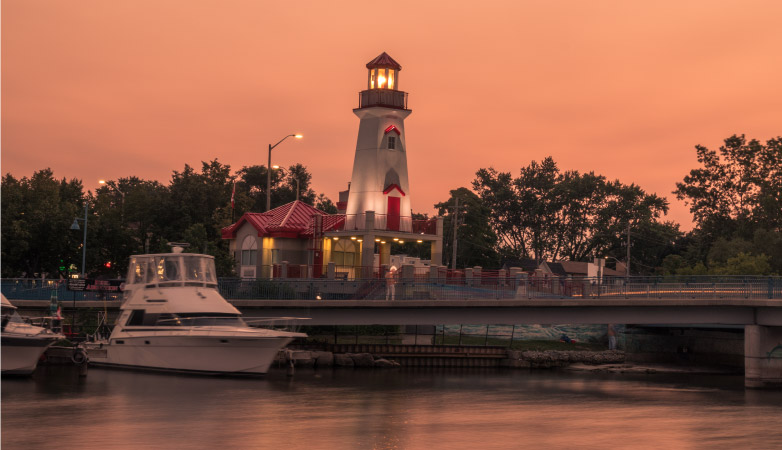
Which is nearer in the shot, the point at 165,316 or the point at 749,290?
the point at 165,316

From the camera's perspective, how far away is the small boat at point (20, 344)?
40.5 meters

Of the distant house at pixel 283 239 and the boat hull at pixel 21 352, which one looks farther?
the distant house at pixel 283 239

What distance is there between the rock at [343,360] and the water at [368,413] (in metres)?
6.89

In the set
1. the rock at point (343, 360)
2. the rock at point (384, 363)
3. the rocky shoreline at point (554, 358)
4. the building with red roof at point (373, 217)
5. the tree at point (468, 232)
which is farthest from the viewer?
the tree at point (468, 232)

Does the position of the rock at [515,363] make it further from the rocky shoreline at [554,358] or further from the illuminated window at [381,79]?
the illuminated window at [381,79]

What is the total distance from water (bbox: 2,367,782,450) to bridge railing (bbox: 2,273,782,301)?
4.72 metres

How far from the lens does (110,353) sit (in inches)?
1858

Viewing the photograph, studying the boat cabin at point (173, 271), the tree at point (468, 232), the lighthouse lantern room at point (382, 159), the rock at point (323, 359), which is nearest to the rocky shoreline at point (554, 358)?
the lighthouse lantern room at point (382, 159)

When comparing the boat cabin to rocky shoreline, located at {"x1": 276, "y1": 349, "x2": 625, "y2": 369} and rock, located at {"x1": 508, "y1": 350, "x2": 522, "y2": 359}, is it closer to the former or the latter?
rocky shoreline, located at {"x1": 276, "y1": 349, "x2": 625, "y2": 369}

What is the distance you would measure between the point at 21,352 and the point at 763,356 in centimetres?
3607

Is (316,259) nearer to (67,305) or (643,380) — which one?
(67,305)

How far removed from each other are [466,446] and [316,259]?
135 ft

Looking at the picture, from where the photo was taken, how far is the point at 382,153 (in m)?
66.7

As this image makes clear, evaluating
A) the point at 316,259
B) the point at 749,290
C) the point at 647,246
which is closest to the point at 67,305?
the point at 316,259
